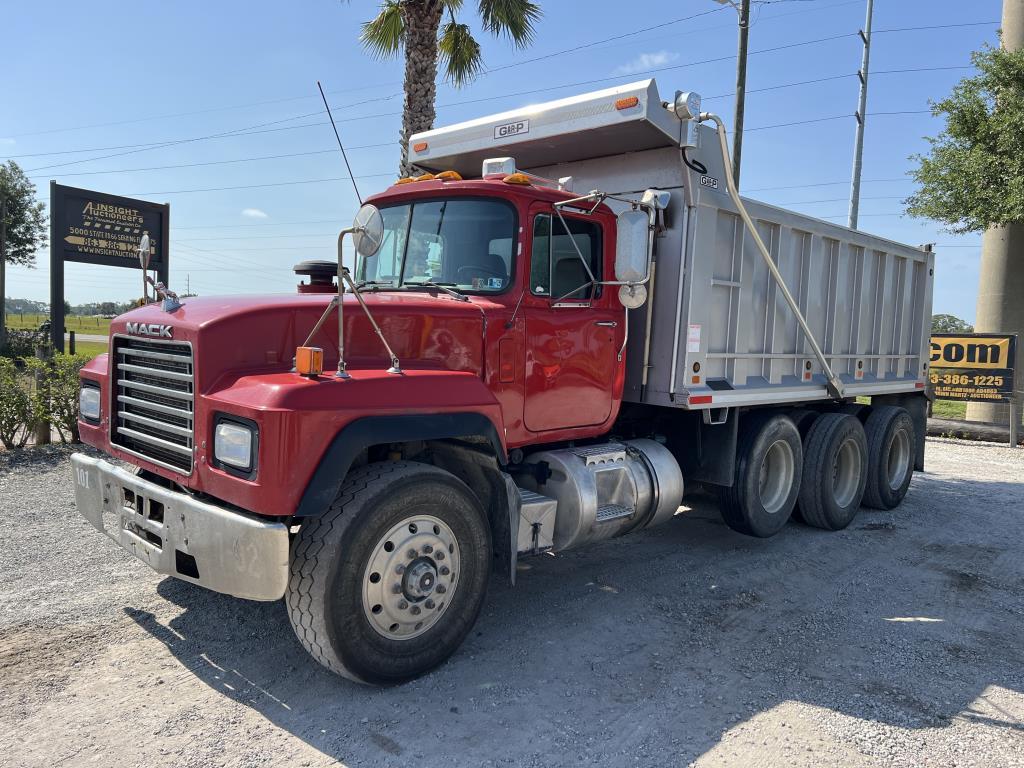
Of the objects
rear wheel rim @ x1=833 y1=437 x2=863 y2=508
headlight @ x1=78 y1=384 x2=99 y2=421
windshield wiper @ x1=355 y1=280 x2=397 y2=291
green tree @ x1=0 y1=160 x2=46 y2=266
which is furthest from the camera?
green tree @ x1=0 y1=160 x2=46 y2=266

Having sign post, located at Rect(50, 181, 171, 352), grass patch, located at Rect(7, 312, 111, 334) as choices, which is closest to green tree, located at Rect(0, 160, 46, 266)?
grass patch, located at Rect(7, 312, 111, 334)

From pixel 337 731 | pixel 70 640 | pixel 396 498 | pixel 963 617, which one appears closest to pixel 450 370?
pixel 396 498

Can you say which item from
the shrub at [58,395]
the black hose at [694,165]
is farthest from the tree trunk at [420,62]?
the black hose at [694,165]

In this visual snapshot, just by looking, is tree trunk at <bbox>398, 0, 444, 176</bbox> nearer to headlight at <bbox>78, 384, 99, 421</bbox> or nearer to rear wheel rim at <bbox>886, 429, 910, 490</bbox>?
headlight at <bbox>78, 384, 99, 421</bbox>

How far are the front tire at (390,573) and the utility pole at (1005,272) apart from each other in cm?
1630

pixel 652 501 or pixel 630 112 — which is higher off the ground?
pixel 630 112

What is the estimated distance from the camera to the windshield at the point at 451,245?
4.55 metres

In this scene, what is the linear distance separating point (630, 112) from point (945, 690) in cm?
401

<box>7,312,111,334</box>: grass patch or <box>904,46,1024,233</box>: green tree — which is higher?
<box>904,46,1024,233</box>: green tree

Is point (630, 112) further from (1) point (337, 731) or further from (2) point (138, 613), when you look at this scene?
(2) point (138, 613)

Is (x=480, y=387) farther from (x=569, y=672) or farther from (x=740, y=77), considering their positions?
(x=740, y=77)

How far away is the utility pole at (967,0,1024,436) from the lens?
1684 centimetres

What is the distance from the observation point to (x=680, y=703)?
12.2 feet

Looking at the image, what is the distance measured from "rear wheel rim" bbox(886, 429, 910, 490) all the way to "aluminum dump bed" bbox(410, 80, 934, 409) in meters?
1.76
